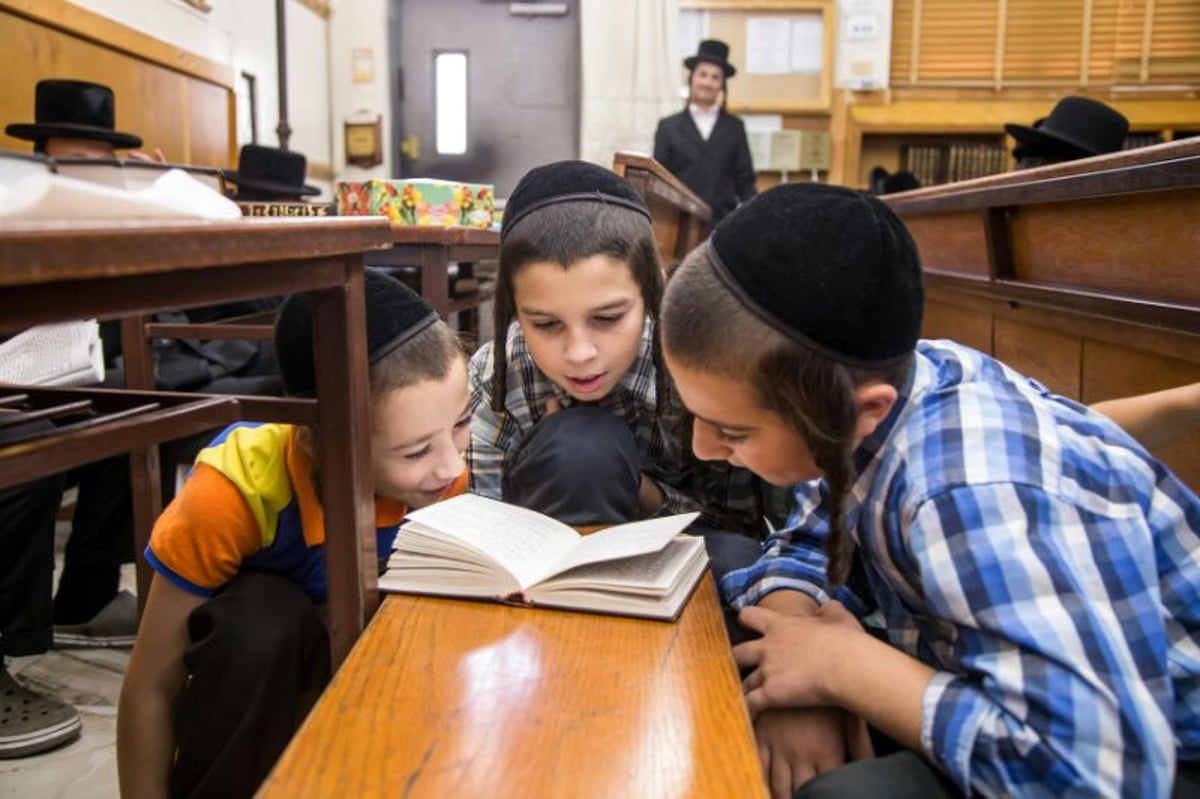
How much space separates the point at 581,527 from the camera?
122cm

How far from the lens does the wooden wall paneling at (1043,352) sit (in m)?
1.93

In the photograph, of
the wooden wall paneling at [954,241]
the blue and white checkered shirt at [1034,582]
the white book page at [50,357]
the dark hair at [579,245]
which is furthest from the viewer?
the wooden wall paneling at [954,241]

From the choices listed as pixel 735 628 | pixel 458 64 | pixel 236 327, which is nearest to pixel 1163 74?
pixel 458 64

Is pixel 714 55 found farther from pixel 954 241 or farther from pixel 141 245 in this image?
pixel 141 245

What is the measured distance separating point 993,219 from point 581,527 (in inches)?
56.5

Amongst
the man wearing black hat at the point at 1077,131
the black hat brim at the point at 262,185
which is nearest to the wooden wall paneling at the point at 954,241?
the man wearing black hat at the point at 1077,131

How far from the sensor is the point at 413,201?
6.95ft

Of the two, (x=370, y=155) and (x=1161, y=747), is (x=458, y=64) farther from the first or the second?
(x=1161, y=747)

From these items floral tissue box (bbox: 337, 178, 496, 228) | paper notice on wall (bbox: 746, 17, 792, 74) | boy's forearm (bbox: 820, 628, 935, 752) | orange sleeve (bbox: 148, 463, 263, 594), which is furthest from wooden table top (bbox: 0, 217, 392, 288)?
paper notice on wall (bbox: 746, 17, 792, 74)

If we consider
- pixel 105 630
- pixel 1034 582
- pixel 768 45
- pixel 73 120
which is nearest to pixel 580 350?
pixel 1034 582

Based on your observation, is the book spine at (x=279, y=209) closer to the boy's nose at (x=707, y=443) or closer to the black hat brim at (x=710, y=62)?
the boy's nose at (x=707, y=443)

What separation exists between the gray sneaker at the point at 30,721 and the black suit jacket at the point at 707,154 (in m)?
4.52

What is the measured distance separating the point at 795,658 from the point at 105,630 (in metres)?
1.72

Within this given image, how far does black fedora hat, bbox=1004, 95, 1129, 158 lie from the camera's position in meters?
3.45
